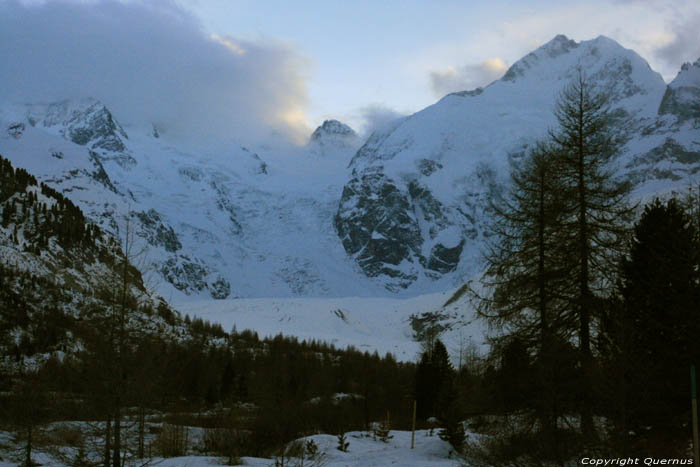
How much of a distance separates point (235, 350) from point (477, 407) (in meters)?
99.0

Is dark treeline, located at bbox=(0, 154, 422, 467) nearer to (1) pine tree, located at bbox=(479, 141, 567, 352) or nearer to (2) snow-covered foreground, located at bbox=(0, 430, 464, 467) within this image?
(2) snow-covered foreground, located at bbox=(0, 430, 464, 467)

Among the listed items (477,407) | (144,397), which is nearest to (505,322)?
(477,407)

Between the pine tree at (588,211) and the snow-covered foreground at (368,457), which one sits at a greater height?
the pine tree at (588,211)

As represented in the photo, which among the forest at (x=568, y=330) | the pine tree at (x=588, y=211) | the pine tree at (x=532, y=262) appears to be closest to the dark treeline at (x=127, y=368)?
the forest at (x=568, y=330)

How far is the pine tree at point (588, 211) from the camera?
620 inches

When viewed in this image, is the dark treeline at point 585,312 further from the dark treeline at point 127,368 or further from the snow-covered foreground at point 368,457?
the dark treeline at point 127,368

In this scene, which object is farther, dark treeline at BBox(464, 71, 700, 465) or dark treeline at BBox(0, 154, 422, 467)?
dark treeline at BBox(0, 154, 422, 467)

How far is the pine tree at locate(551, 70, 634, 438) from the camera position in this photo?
15.8 m

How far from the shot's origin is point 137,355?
58.0ft

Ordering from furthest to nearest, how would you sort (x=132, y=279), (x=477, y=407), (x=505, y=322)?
(x=132, y=279), (x=505, y=322), (x=477, y=407)

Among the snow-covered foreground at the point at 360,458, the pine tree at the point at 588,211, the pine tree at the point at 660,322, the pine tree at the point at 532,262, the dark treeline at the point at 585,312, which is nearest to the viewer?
the dark treeline at the point at 585,312

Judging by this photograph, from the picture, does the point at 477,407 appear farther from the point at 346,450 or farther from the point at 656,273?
the point at 346,450

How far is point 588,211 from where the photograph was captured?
16891 mm

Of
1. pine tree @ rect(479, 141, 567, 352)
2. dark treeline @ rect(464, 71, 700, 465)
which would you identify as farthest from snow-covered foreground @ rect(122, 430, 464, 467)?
pine tree @ rect(479, 141, 567, 352)
